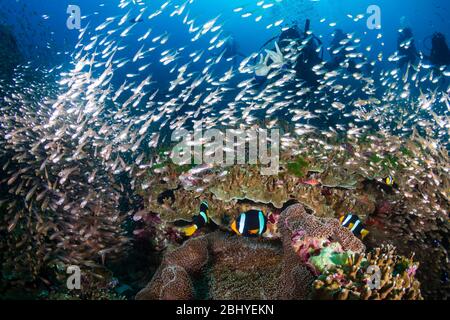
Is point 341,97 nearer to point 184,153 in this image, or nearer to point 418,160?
point 418,160

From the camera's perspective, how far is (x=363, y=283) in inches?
155

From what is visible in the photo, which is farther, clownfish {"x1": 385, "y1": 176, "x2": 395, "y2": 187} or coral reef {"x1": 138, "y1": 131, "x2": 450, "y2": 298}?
clownfish {"x1": 385, "y1": 176, "x2": 395, "y2": 187}

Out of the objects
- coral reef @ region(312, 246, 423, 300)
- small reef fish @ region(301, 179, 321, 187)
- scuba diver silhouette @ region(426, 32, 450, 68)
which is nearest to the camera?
coral reef @ region(312, 246, 423, 300)

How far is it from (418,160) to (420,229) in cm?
160

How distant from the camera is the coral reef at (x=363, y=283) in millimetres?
3783

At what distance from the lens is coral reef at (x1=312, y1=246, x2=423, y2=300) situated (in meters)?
3.78

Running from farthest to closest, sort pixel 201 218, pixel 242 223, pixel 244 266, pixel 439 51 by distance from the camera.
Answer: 1. pixel 439 51
2. pixel 201 218
3. pixel 244 266
4. pixel 242 223

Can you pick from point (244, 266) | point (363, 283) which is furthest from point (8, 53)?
point (363, 283)

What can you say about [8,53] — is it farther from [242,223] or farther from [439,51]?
[439,51]

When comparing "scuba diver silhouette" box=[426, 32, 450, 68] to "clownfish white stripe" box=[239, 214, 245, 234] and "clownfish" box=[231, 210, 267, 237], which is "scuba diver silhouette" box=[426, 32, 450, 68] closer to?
"clownfish" box=[231, 210, 267, 237]

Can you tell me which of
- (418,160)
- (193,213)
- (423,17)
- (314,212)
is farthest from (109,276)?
(423,17)

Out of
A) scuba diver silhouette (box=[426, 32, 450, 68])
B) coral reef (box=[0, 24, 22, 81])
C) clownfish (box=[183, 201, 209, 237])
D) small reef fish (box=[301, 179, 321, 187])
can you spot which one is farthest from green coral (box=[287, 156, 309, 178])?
coral reef (box=[0, 24, 22, 81])

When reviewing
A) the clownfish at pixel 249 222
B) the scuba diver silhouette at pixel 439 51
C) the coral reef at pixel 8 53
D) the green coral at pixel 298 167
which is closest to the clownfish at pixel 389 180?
the green coral at pixel 298 167
